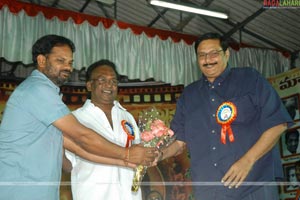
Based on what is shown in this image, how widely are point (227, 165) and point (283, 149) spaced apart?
4568 millimetres

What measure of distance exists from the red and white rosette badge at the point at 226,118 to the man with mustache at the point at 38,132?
0.78 metres

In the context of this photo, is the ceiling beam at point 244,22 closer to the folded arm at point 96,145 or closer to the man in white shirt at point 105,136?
the man in white shirt at point 105,136

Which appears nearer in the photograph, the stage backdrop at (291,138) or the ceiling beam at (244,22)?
the stage backdrop at (291,138)

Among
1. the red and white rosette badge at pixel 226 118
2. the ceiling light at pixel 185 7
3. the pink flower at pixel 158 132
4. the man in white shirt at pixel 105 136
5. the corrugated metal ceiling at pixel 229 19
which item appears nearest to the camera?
the red and white rosette badge at pixel 226 118

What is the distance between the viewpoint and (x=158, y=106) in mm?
7176

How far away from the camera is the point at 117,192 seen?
324 centimetres

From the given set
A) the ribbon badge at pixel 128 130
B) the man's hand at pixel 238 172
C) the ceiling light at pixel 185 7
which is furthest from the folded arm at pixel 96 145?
the ceiling light at pixel 185 7

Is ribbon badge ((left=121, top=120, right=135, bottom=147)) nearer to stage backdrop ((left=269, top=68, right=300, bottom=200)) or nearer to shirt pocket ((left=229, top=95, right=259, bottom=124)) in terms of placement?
shirt pocket ((left=229, top=95, right=259, bottom=124))

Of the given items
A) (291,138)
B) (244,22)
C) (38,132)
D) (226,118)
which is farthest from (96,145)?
(244,22)

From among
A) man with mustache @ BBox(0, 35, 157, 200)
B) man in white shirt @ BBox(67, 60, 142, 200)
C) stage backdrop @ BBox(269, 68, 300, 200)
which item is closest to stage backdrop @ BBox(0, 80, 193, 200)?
stage backdrop @ BBox(269, 68, 300, 200)

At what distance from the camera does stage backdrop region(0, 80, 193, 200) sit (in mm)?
6645

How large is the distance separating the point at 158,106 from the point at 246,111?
15.1ft

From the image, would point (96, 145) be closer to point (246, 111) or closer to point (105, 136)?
point (105, 136)

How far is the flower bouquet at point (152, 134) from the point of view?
3.00 m
